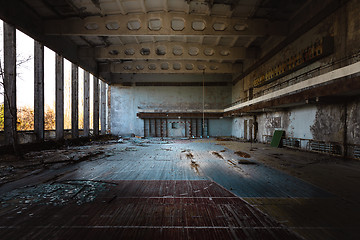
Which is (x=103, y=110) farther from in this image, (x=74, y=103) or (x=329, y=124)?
(x=329, y=124)

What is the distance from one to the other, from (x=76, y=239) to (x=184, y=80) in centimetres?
2146

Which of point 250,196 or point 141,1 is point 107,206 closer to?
point 250,196

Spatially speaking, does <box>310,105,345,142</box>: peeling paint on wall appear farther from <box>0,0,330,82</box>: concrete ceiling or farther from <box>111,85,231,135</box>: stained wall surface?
<box>111,85,231,135</box>: stained wall surface

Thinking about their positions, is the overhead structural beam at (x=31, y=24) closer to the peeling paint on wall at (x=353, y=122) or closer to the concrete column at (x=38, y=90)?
the concrete column at (x=38, y=90)

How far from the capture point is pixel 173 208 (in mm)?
3141

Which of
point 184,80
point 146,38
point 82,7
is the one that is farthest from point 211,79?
point 82,7

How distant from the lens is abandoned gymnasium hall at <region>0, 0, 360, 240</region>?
2.79m

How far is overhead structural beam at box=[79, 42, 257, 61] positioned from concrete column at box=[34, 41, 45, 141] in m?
4.94

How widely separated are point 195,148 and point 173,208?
27.0 feet

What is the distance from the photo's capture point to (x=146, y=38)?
15.1 meters

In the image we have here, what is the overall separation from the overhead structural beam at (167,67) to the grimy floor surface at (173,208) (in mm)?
15373

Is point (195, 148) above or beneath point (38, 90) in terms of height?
beneath

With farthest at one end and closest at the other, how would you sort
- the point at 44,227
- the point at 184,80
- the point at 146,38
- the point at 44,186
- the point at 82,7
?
the point at 184,80, the point at 146,38, the point at 82,7, the point at 44,186, the point at 44,227

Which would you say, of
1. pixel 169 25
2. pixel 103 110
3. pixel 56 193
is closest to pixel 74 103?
pixel 103 110
